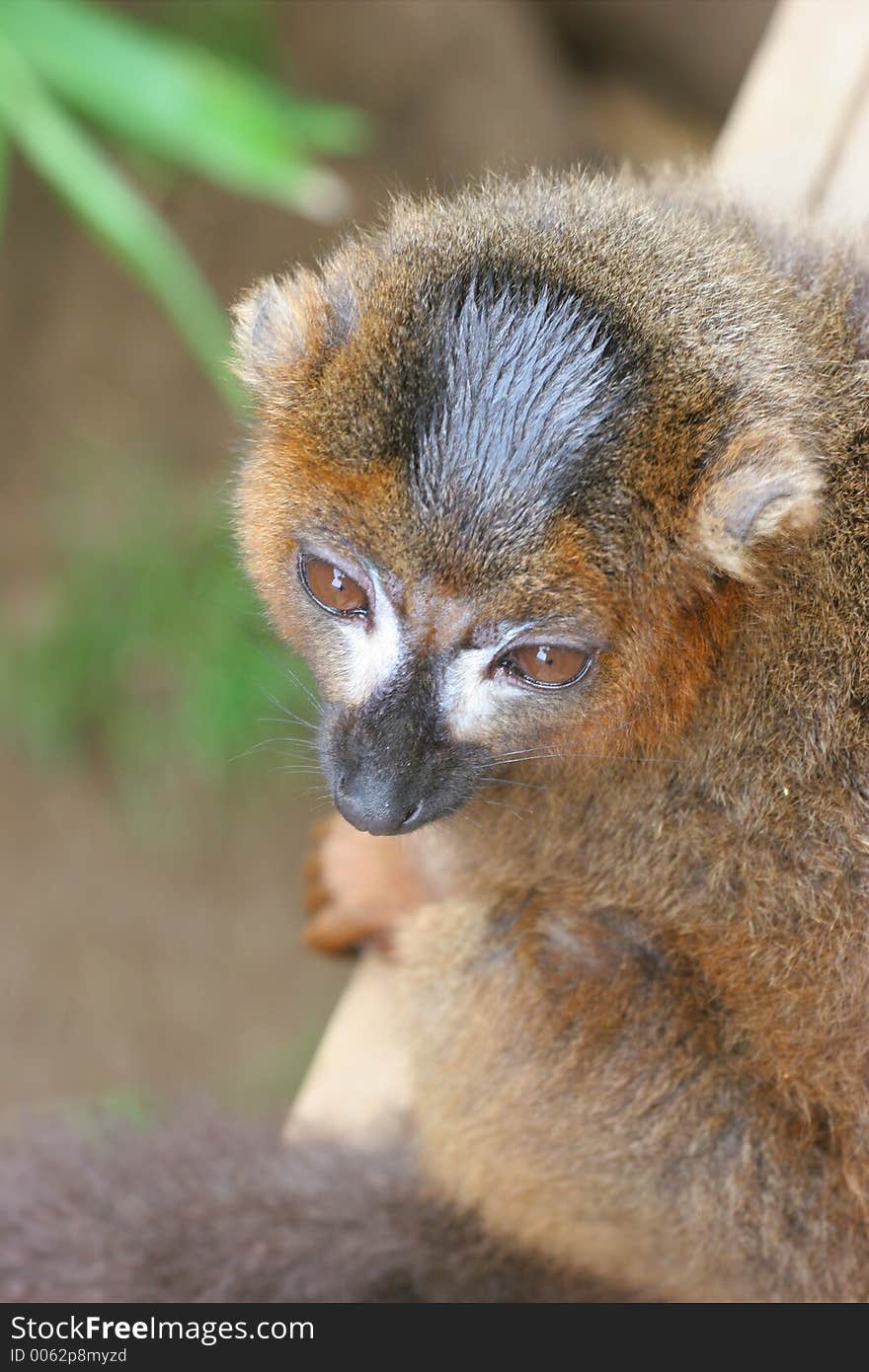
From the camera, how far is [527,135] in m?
5.37

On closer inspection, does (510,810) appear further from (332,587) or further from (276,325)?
(276,325)

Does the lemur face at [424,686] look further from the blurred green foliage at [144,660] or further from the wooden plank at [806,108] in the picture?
the blurred green foliage at [144,660]

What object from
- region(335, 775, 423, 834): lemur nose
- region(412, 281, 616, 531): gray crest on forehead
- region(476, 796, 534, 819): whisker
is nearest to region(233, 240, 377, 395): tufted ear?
region(412, 281, 616, 531): gray crest on forehead

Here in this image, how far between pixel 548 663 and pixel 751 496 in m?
0.37

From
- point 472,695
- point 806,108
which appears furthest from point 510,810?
point 806,108

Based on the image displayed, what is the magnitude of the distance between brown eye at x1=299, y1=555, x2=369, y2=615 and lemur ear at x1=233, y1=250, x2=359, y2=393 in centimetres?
29

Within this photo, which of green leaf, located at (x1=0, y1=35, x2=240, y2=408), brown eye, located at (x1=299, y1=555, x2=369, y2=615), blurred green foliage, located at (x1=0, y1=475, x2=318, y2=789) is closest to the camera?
brown eye, located at (x1=299, y1=555, x2=369, y2=615)

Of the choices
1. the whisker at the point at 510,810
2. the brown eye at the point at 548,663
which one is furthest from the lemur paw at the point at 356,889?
the brown eye at the point at 548,663

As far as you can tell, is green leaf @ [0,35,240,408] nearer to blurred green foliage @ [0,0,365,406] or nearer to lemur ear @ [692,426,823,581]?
blurred green foliage @ [0,0,365,406]

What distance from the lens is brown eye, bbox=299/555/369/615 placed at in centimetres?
209

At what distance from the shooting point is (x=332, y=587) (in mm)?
2115

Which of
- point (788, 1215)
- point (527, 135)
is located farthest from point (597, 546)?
point (527, 135)

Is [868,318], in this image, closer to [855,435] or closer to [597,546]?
[855,435]

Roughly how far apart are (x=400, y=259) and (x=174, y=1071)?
12.4 ft
